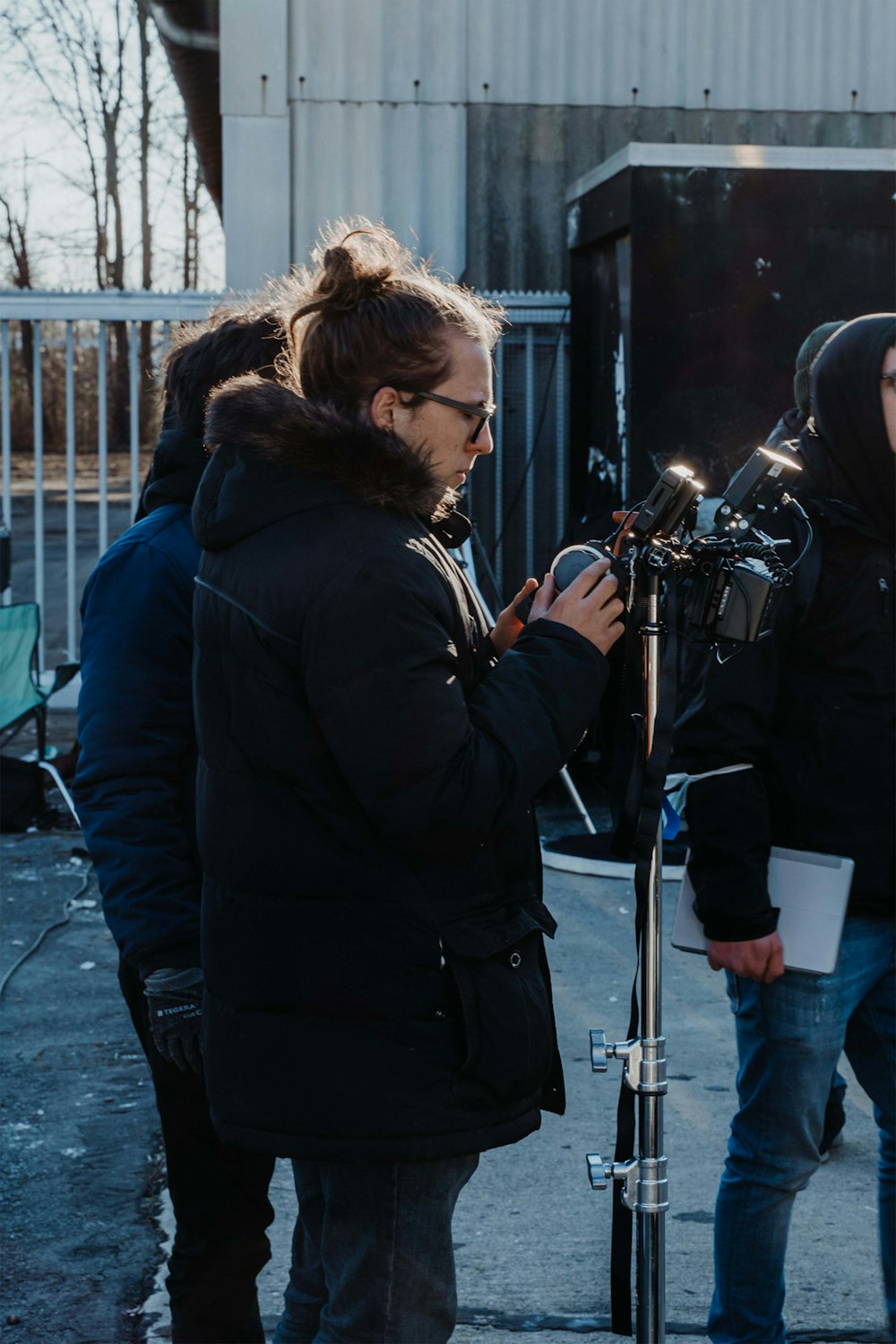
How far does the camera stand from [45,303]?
8.15 metres

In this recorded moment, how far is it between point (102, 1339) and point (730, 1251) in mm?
1233

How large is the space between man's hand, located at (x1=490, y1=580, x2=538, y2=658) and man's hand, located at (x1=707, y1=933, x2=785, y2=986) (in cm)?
64

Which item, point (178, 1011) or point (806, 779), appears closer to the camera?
point (178, 1011)

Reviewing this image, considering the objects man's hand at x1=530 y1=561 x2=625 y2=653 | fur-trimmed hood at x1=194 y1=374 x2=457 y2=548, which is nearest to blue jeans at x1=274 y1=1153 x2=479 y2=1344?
man's hand at x1=530 y1=561 x2=625 y2=653

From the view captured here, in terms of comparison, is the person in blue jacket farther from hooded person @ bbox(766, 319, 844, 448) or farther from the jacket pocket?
hooded person @ bbox(766, 319, 844, 448)

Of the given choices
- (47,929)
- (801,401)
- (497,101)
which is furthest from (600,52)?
(47,929)

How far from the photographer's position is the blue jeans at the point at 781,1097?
2.42 m

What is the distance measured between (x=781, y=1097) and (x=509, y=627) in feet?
2.99

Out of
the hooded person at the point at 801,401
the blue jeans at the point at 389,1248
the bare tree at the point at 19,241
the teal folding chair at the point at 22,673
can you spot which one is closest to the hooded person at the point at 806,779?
the hooded person at the point at 801,401

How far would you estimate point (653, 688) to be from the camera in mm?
2084

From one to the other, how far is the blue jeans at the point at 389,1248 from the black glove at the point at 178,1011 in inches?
16.8

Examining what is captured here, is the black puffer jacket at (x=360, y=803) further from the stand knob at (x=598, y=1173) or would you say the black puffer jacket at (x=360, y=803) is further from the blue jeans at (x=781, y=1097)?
the blue jeans at (x=781, y=1097)

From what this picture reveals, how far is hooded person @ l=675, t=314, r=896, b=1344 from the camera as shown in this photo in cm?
240

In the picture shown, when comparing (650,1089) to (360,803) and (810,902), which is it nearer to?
(810,902)
